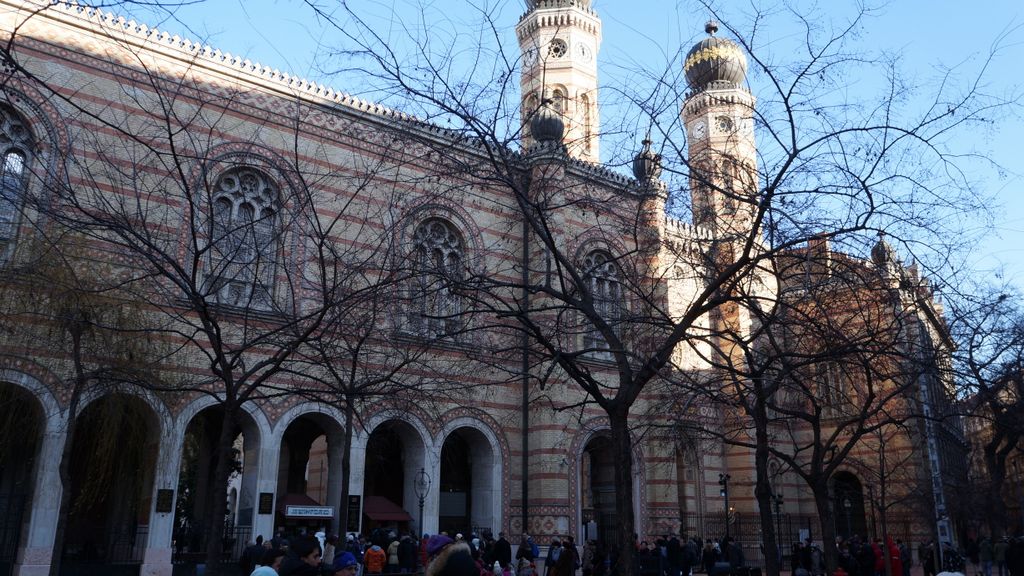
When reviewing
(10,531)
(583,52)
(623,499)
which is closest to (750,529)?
(583,52)

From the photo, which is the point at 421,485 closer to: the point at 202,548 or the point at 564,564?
the point at 202,548

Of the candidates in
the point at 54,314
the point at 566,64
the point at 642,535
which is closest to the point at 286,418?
the point at 54,314

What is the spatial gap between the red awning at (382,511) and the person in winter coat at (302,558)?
48.7ft

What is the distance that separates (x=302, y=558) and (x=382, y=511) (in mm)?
15490

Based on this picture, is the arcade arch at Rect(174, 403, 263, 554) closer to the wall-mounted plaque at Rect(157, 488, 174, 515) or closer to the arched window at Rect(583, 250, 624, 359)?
the wall-mounted plaque at Rect(157, 488, 174, 515)

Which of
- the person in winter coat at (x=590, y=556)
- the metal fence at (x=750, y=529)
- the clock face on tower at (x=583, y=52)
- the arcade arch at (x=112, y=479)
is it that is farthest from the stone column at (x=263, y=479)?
the clock face on tower at (x=583, y=52)

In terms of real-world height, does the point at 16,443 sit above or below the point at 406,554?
above

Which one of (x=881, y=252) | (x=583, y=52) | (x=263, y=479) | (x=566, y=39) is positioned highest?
(x=566, y=39)

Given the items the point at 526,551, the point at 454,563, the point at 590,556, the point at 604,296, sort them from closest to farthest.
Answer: the point at 454,563
the point at 604,296
the point at 526,551
the point at 590,556

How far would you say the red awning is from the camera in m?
19.4

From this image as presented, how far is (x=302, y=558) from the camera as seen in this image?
4938 mm

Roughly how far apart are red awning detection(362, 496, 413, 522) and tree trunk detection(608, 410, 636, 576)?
39.4 ft

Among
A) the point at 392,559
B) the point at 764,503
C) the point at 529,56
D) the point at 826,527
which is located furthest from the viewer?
the point at 529,56

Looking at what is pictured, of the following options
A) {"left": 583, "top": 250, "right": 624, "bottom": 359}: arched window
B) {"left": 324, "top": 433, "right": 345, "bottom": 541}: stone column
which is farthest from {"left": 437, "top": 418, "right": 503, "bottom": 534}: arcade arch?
{"left": 583, "top": 250, "right": 624, "bottom": 359}: arched window
